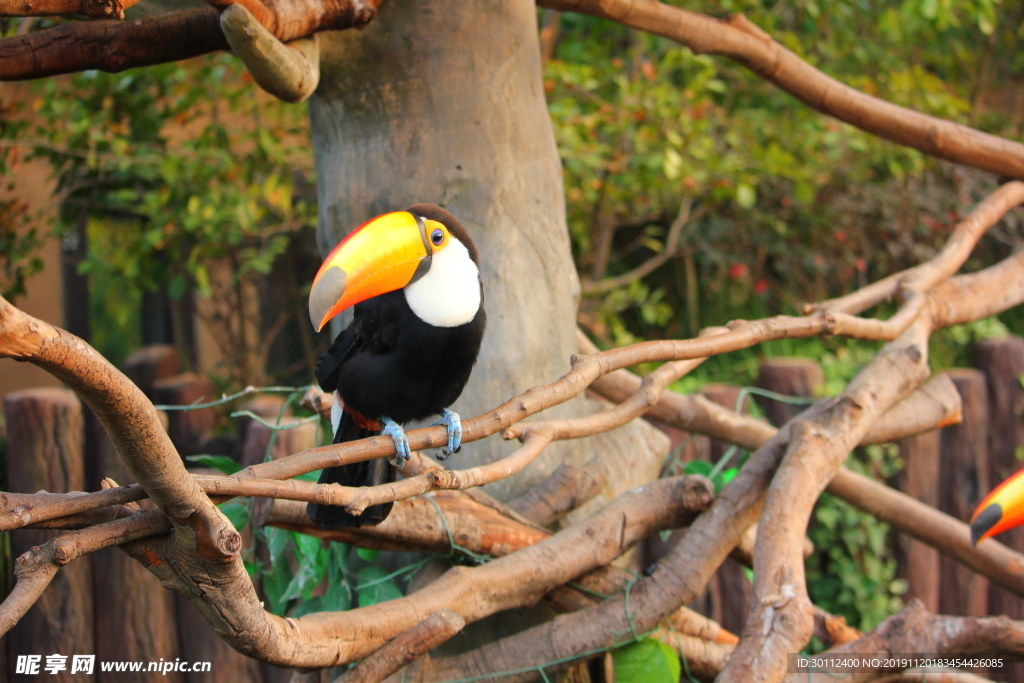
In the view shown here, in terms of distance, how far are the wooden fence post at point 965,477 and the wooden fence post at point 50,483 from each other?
263 cm

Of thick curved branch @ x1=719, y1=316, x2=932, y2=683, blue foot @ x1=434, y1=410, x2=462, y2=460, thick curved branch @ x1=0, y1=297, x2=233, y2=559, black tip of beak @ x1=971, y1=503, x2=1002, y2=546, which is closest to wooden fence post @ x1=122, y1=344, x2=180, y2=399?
blue foot @ x1=434, y1=410, x2=462, y2=460

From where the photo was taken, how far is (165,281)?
14.0 feet

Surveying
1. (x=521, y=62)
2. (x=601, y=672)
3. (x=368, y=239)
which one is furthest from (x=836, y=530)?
(x=368, y=239)

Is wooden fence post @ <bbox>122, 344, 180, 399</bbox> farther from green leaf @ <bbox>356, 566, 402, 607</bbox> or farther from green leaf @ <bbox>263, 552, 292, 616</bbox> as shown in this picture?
green leaf @ <bbox>356, 566, 402, 607</bbox>

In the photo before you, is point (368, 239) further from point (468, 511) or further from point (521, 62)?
point (521, 62)

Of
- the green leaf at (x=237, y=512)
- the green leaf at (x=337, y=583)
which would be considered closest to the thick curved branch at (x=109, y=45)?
the green leaf at (x=237, y=512)

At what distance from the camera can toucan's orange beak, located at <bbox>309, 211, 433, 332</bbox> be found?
3.96 feet

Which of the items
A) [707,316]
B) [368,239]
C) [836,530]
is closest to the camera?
[368,239]

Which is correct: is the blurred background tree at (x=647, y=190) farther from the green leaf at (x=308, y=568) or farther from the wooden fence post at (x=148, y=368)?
the green leaf at (x=308, y=568)

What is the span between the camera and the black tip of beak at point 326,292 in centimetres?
120

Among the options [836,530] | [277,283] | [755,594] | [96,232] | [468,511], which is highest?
[96,232]

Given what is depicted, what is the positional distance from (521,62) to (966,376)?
→ 1939 mm

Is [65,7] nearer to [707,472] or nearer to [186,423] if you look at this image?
[186,423]

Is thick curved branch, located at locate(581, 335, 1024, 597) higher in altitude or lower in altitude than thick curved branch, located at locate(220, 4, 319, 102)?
lower
